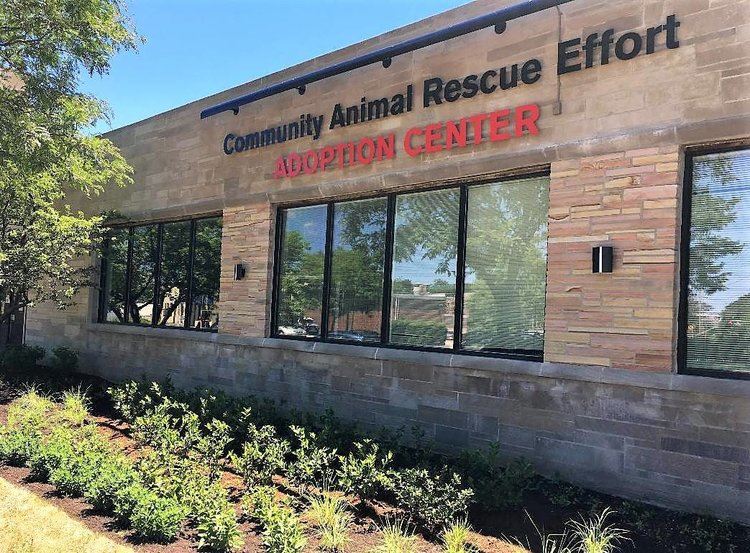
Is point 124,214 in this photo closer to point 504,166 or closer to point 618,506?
point 504,166

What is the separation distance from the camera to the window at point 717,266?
5168 millimetres

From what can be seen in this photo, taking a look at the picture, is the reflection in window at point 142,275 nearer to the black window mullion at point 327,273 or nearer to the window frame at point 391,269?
the window frame at point 391,269

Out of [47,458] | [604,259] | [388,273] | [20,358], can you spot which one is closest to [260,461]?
[47,458]

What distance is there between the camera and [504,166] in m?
6.49

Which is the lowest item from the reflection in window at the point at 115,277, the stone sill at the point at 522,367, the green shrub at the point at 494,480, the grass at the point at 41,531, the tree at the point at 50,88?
the grass at the point at 41,531

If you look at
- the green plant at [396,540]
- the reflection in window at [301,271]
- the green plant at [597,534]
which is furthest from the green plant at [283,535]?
the reflection in window at [301,271]

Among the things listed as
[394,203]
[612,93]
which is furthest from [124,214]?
[612,93]

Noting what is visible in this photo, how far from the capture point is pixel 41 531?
4406 millimetres

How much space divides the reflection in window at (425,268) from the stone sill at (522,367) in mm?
281

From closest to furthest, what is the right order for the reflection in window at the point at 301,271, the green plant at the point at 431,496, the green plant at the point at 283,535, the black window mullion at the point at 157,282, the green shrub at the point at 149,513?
the green plant at the point at 283,535, the green shrub at the point at 149,513, the green plant at the point at 431,496, the reflection in window at the point at 301,271, the black window mullion at the point at 157,282

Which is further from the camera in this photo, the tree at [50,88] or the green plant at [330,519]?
the tree at [50,88]

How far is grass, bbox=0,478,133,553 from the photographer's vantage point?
4117 millimetres

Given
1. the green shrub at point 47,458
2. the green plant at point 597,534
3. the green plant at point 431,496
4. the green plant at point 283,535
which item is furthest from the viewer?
the green shrub at point 47,458

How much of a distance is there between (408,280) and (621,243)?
2.75 metres
